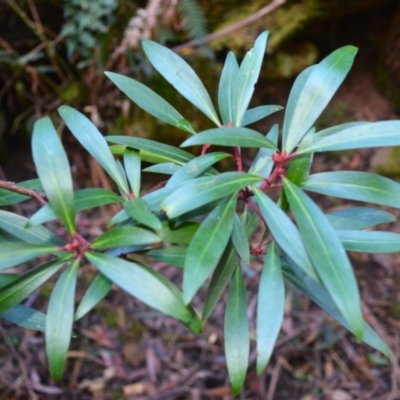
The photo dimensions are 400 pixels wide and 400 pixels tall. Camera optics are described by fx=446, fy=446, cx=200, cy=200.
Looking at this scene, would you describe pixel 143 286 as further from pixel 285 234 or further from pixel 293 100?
pixel 293 100

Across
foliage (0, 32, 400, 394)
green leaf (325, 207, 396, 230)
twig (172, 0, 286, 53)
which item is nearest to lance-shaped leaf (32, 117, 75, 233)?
foliage (0, 32, 400, 394)

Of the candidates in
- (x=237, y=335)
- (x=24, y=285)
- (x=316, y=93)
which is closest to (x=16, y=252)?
(x=24, y=285)

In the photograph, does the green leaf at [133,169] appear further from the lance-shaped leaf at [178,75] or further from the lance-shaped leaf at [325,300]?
the lance-shaped leaf at [325,300]

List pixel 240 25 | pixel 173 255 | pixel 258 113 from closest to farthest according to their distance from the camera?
pixel 173 255, pixel 258 113, pixel 240 25

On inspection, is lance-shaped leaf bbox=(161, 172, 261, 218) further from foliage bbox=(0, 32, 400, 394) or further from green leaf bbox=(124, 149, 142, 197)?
green leaf bbox=(124, 149, 142, 197)

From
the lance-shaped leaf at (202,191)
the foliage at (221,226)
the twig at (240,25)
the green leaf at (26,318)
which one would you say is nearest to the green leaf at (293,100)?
the foliage at (221,226)

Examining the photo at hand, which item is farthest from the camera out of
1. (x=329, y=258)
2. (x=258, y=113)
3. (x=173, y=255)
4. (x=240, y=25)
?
(x=240, y=25)

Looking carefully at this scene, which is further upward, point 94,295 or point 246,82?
point 246,82
